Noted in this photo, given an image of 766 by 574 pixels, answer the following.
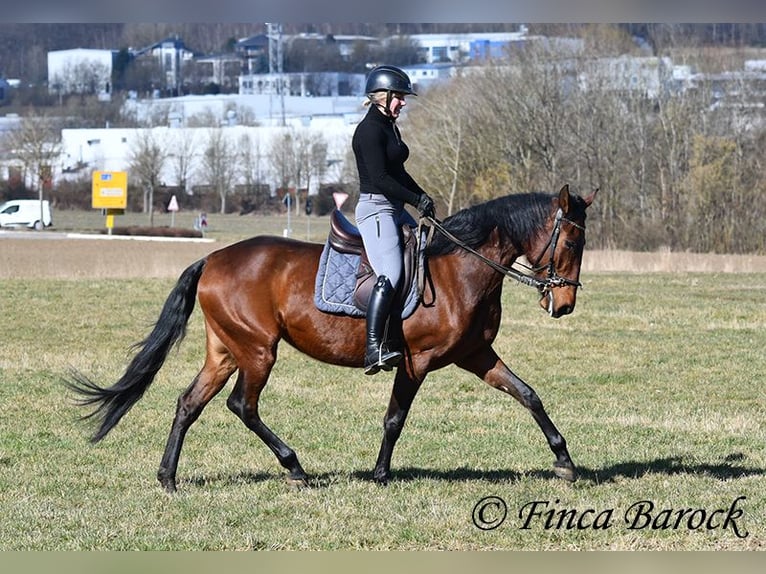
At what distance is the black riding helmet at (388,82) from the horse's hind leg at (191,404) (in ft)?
7.73

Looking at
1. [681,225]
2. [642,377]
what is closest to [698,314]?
[642,377]

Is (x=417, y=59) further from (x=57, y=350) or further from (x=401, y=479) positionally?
(x=401, y=479)

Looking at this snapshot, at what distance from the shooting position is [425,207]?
335 inches

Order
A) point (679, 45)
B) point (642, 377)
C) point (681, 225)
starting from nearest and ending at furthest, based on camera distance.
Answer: point (642, 377)
point (681, 225)
point (679, 45)

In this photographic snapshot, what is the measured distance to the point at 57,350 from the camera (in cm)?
1783

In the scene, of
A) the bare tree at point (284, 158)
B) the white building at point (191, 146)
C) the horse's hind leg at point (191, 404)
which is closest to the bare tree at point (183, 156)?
the white building at point (191, 146)

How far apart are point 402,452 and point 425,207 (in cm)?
271

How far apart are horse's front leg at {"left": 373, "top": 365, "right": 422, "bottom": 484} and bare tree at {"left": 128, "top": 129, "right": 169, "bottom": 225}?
3108 inches

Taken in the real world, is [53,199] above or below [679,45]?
below

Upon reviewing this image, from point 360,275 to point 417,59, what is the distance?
115 meters

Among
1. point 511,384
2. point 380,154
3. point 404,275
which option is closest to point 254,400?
point 404,275

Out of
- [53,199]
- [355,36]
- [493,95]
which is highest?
[355,36]

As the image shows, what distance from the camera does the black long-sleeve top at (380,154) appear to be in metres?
8.38

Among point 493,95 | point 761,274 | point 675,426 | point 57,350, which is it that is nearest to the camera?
point 675,426
